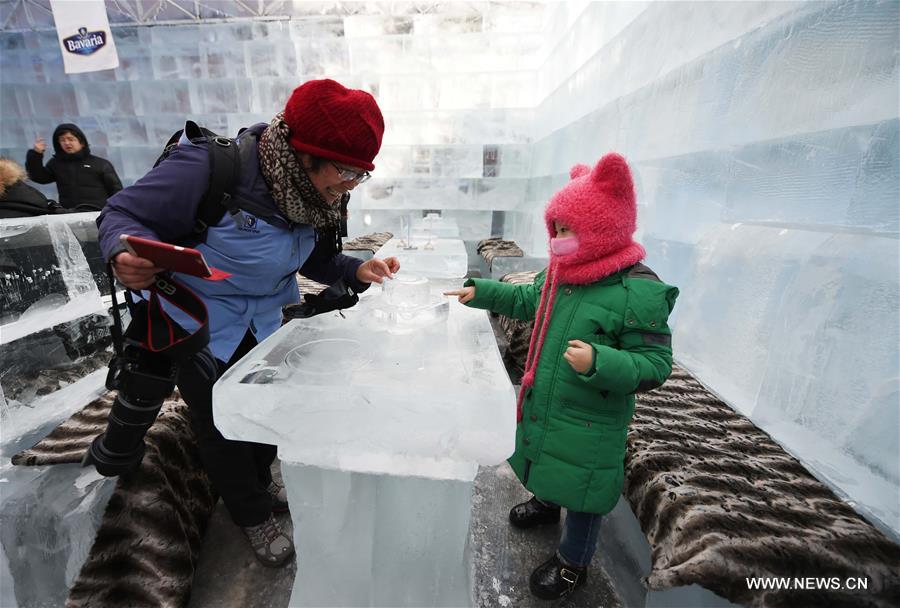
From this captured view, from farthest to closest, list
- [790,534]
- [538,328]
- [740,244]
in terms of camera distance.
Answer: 1. [740,244]
2. [538,328]
3. [790,534]

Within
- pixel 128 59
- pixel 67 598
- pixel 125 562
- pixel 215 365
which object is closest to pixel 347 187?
pixel 215 365

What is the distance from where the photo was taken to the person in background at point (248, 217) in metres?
1.02

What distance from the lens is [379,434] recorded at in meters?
0.78

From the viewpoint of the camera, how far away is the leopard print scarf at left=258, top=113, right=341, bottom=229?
1104 mm

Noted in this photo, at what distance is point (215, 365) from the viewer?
3.96 feet

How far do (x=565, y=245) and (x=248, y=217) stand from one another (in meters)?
0.91

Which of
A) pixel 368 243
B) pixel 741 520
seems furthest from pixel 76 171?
pixel 741 520

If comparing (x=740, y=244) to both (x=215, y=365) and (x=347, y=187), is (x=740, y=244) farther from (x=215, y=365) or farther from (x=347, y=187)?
(x=215, y=365)

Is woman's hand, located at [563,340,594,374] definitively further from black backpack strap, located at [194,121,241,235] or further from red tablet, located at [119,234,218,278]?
black backpack strap, located at [194,121,241,235]

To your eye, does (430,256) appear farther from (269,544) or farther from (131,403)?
(131,403)

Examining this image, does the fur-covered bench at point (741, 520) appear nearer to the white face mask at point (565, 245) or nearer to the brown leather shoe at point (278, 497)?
the white face mask at point (565, 245)

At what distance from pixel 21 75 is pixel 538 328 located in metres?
9.43

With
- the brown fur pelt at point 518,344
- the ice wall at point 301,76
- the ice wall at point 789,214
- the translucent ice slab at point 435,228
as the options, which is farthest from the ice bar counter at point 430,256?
the ice wall at point 301,76

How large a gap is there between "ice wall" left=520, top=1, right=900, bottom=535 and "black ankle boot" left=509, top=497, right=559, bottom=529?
845 millimetres
